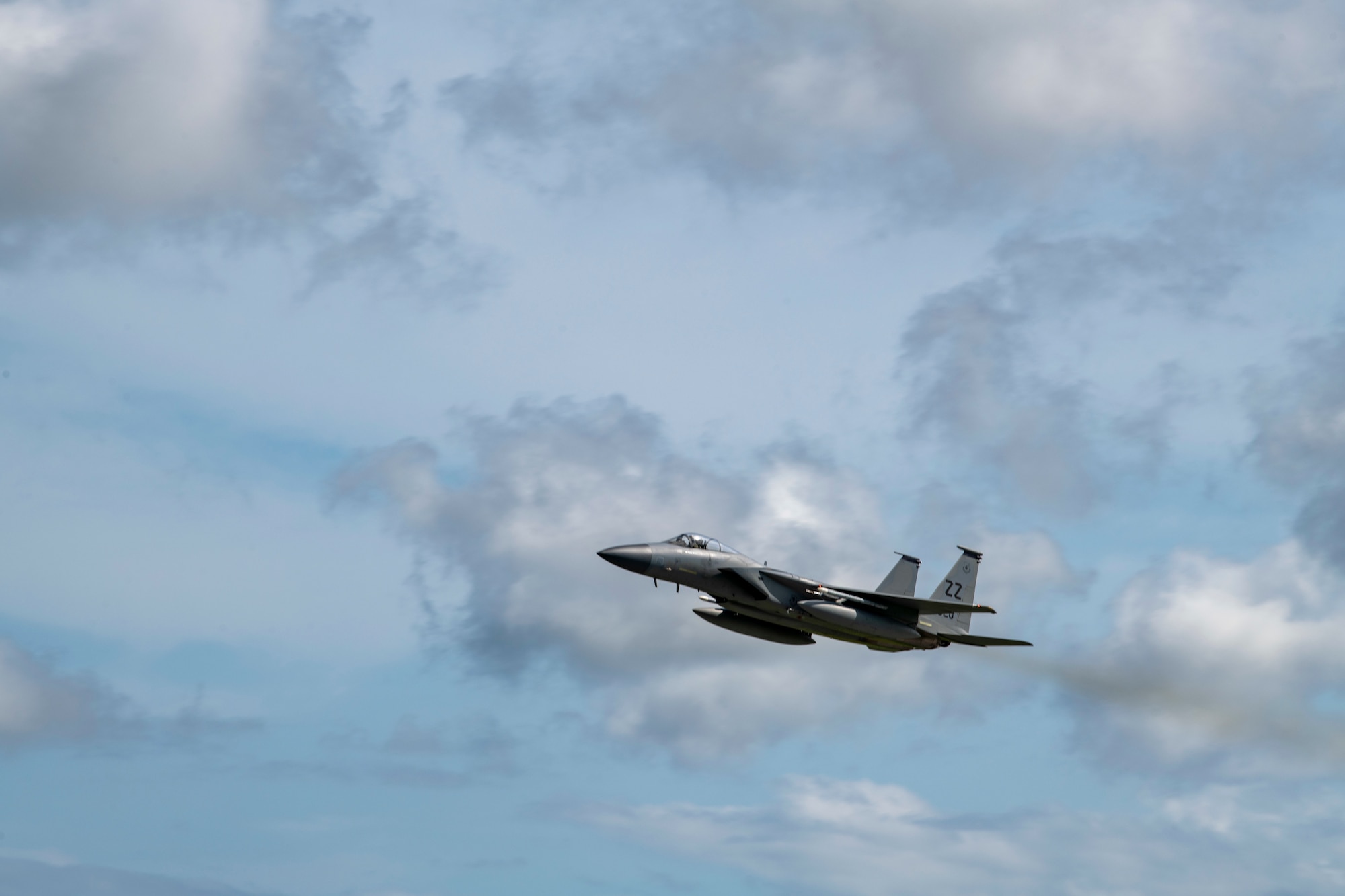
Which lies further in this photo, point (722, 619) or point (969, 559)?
point (969, 559)

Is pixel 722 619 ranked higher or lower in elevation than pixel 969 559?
lower

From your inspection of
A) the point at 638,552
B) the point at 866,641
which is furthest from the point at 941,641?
the point at 638,552

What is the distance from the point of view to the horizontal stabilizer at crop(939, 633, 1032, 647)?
223 feet

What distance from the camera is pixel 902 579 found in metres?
73.1

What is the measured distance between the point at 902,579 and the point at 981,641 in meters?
5.50

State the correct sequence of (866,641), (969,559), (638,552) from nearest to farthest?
(638,552) → (866,641) → (969,559)

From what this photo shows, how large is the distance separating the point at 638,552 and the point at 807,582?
7.83m

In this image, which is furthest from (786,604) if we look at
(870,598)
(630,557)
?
(630,557)

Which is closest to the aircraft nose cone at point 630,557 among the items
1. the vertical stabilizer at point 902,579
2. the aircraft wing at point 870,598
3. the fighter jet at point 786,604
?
the fighter jet at point 786,604

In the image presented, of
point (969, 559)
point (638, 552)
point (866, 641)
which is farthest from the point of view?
point (969, 559)

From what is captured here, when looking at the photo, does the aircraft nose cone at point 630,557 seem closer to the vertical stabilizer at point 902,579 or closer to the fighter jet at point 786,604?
the fighter jet at point 786,604

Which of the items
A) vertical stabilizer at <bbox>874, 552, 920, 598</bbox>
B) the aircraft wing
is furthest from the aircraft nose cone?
vertical stabilizer at <bbox>874, 552, 920, 598</bbox>

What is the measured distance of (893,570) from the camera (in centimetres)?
7331

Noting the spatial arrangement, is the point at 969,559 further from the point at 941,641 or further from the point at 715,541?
the point at 715,541
